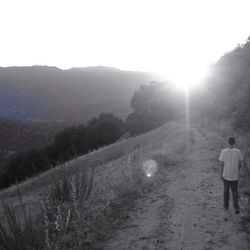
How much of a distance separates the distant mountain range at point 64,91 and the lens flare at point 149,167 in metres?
95.6

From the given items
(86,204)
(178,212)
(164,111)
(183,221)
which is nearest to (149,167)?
(178,212)

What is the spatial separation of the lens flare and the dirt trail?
0.61 metres

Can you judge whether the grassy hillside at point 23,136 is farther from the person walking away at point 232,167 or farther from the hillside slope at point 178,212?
the person walking away at point 232,167

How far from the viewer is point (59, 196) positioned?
11.0 meters

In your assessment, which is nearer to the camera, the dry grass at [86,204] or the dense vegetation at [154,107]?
the dry grass at [86,204]

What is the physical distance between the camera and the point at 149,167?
50.5 ft

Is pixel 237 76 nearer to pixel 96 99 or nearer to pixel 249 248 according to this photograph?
pixel 249 248

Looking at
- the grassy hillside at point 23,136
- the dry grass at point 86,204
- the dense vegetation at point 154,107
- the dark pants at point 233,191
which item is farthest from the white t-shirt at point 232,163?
the grassy hillside at point 23,136

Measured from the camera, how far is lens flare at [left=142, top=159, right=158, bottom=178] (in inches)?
569

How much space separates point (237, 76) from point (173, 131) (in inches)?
608

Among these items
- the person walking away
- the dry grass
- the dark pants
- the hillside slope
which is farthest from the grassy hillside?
the person walking away

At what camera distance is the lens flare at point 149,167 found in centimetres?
1446

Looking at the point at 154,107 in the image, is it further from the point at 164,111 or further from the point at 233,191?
the point at 233,191

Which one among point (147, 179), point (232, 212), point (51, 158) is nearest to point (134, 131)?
point (51, 158)
